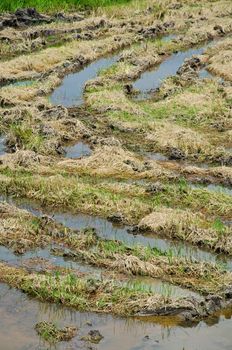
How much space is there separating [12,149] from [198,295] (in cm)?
705

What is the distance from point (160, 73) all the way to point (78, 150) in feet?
26.1

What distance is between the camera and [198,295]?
31.6ft

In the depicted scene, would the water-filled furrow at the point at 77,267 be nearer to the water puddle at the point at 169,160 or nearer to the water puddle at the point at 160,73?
the water puddle at the point at 169,160

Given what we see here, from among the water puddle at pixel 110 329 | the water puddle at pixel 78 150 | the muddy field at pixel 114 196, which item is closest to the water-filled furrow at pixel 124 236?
the muddy field at pixel 114 196

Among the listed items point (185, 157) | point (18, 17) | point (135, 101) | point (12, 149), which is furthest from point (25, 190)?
point (18, 17)

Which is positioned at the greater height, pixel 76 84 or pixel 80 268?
pixel 80 268

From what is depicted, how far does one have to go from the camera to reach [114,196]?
12648mm

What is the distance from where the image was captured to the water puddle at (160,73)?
2100 centimetres

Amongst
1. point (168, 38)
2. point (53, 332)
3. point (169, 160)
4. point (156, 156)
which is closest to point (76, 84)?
point (156, 156)

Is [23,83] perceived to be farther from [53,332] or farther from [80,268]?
[53,332]

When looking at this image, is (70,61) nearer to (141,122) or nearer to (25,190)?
(141,122)

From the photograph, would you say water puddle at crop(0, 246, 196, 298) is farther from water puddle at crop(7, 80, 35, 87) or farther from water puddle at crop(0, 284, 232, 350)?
water puddle at crop(7, 80, 35, 87)

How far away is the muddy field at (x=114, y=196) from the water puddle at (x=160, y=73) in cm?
7

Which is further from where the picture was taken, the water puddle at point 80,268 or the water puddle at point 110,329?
the water puddle at point 80,268
